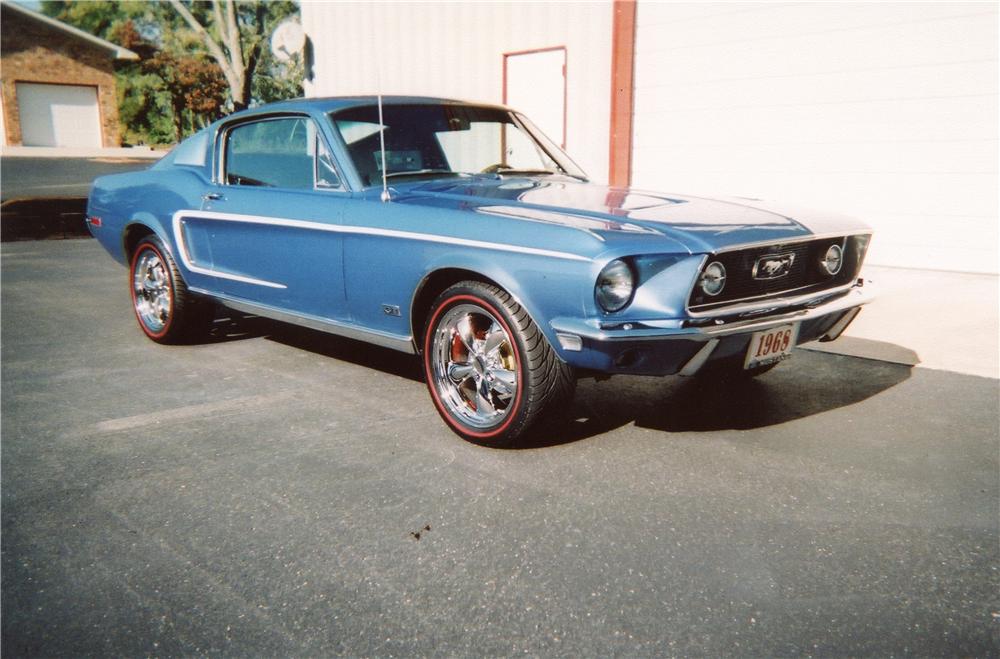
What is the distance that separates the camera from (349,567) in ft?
7.70

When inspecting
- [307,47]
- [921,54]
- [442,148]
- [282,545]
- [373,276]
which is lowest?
[282,545]

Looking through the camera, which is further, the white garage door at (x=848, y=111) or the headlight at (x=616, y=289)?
the white garage door at (x=848, y=111)

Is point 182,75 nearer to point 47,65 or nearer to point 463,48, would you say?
point 47,65

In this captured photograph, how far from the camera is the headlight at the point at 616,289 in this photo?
2814 mm

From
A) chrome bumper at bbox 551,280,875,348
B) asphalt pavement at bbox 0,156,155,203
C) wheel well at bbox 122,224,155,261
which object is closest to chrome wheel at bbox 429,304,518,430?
chrome bumper at bbox 551,280,875,348

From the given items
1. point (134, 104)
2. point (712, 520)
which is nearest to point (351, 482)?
point (712, 520)

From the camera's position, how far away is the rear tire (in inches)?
191

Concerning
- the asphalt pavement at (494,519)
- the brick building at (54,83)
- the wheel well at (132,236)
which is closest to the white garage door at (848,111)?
the asphalt pavement at (494,519)

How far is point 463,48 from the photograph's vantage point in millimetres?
11016

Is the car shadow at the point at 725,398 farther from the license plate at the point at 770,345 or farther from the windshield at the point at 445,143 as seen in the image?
the windshield at the point at 445,143

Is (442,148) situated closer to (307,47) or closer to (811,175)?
(811,175)

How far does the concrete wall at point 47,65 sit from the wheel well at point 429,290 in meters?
34.9

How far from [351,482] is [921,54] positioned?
6678mm

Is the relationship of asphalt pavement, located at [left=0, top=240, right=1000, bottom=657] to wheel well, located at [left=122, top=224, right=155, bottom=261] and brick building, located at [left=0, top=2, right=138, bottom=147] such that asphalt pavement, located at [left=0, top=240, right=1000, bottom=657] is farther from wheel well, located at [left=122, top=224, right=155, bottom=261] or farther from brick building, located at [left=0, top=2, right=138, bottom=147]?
brick building, located at [left=0, top=2, right=138, bottom=147]
